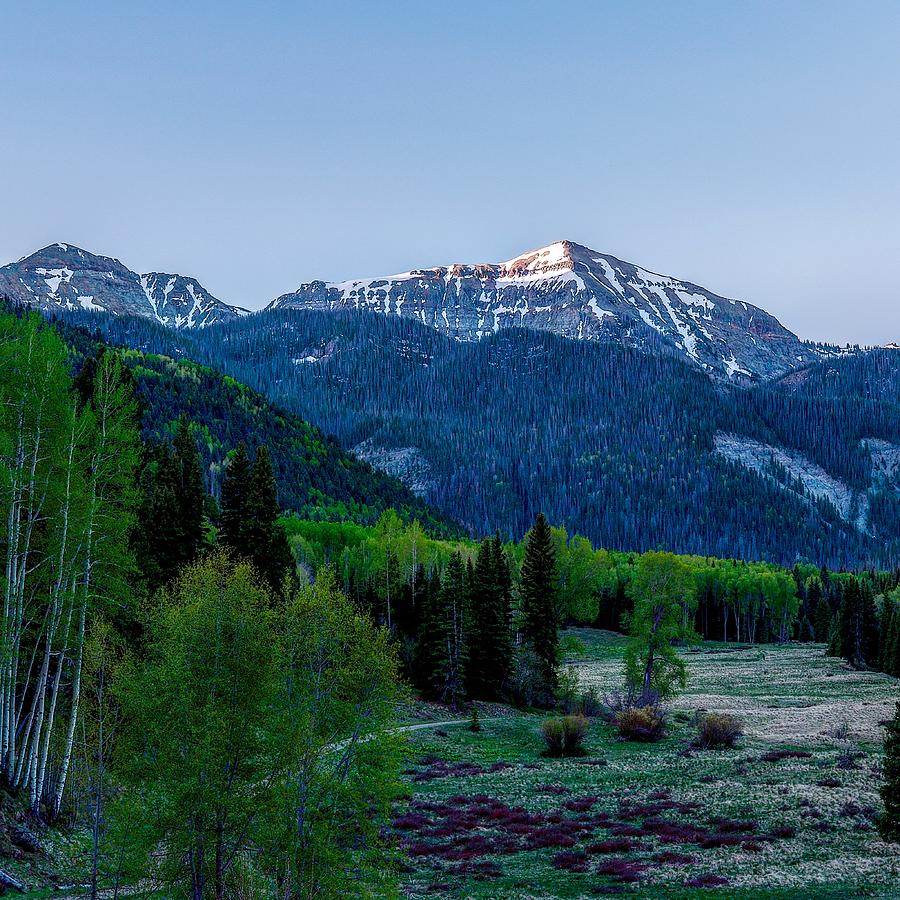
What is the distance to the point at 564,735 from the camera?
2218 inches

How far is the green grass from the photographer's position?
97.6 feet

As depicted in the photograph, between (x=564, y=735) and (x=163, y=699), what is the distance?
121 ft

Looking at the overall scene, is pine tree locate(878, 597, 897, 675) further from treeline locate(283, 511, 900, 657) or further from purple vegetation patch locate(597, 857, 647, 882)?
purple vegetation patch locate(597, 857, 647, 882)

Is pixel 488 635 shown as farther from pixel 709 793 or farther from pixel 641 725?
pixel 709 793

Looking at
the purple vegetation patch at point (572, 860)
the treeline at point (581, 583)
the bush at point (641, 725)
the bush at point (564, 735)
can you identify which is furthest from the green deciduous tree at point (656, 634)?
the purple vegetation patch at point (572, 860)

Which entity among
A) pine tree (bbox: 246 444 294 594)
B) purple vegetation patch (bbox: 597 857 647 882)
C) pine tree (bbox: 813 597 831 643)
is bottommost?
pine tree (bbox: 813 597 831 643)

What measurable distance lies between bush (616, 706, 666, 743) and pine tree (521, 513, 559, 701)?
1481cm

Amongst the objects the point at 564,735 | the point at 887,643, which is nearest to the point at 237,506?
the point at 564,735

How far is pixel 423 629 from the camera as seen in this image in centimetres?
7244

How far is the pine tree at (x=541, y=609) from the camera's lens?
77125 millimetres

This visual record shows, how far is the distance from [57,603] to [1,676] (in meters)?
2.90

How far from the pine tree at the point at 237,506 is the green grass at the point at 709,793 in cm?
1738

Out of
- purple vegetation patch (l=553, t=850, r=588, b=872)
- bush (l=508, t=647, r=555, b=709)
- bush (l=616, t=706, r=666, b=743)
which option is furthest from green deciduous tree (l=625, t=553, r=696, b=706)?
purple vegetation patch (l=553, t=850, r=588, b=872)

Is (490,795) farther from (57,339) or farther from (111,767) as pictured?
(57,339)
